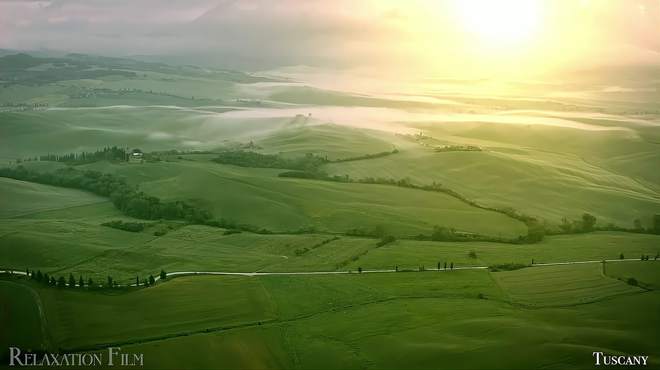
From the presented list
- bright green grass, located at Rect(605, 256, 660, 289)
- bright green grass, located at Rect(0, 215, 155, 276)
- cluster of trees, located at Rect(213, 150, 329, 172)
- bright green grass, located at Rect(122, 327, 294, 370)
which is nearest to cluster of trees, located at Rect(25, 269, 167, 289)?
bright green grass, located at Rect(0, 215, 155, 276)

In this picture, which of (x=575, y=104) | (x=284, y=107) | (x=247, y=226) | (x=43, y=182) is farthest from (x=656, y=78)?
(x=43, y=182)

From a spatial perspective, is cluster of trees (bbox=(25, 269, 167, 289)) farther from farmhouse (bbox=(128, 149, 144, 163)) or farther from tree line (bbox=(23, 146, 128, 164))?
tree line (bbox=(23, 146, 128, 164))

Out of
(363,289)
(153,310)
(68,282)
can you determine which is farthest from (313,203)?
(153,310)

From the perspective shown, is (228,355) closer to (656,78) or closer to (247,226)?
(247,226)

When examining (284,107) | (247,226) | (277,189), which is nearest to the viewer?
(247,226)

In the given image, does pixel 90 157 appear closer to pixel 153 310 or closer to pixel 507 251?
pixel 153 310

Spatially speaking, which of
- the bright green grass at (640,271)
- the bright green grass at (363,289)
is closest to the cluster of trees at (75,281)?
the bright green grass at (363,289)
